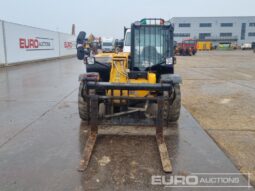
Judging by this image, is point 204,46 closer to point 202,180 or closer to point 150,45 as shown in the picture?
point 150,45

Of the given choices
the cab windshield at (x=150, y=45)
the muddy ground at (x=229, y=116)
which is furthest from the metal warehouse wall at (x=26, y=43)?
the cab windshield at (x=150, y=45)

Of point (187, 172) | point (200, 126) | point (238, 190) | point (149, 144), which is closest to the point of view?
point (238, 190)

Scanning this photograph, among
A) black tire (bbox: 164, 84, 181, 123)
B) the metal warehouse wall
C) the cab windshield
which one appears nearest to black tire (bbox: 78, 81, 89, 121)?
the cab windshield

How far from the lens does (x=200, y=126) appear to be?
5848 millimetres

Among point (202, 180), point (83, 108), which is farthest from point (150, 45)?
point (202, 180)

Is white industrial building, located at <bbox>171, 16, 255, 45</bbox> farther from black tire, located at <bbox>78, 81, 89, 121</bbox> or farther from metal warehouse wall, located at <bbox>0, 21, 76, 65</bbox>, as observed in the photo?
black tire, located at <bbox>78, 81, 89, 121</bbox>

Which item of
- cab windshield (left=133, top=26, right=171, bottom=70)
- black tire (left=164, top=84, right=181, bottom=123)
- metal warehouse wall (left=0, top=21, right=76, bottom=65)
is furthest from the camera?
metal warehouse wall (left=0, top=21, right=76, bottom=65)

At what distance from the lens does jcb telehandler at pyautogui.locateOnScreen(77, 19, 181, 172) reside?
4918 millimetres

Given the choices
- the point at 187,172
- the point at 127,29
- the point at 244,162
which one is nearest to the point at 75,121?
the point at 187,172

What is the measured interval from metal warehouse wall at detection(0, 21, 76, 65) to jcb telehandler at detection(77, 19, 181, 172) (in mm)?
15963

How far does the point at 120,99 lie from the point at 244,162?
7.72 feet

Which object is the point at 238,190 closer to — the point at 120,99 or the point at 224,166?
the point at 224,166

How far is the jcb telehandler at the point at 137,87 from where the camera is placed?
4.92 meters

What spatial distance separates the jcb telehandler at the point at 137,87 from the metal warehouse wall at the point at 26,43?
1596 cm
